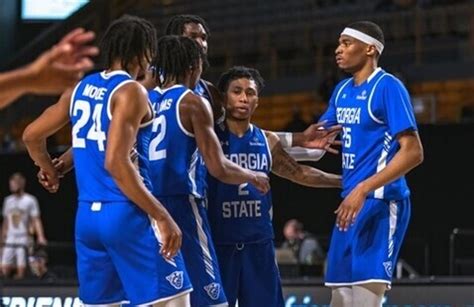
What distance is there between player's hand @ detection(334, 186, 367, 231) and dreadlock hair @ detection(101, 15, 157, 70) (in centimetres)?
133

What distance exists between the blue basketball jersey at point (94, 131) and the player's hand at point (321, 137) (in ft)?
5.55

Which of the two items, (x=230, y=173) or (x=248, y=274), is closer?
(x=230, y=173)

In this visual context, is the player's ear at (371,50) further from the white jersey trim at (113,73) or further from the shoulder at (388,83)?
the white jersey trim at (113,73)

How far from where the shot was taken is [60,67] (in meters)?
4.14

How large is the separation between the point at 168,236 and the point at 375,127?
1.56 metres

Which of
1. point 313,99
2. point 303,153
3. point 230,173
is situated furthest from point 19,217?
point 230,173

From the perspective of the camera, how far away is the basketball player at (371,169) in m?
6.54

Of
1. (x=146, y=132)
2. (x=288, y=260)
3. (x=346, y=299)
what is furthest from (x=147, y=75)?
(x=288, y=260)

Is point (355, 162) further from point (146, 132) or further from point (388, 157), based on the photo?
point (146, 132)

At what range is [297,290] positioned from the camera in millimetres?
9703

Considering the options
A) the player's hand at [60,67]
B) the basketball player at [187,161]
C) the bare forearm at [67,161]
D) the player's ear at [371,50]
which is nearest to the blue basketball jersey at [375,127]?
the player's ear at [371,50]

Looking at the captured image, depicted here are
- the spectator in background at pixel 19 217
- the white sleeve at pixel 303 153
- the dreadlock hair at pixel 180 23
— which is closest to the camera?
the dreadlock hair at pixel 180 23

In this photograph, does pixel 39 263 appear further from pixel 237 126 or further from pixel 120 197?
pixel 120 197

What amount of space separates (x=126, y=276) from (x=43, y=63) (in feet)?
6.33
